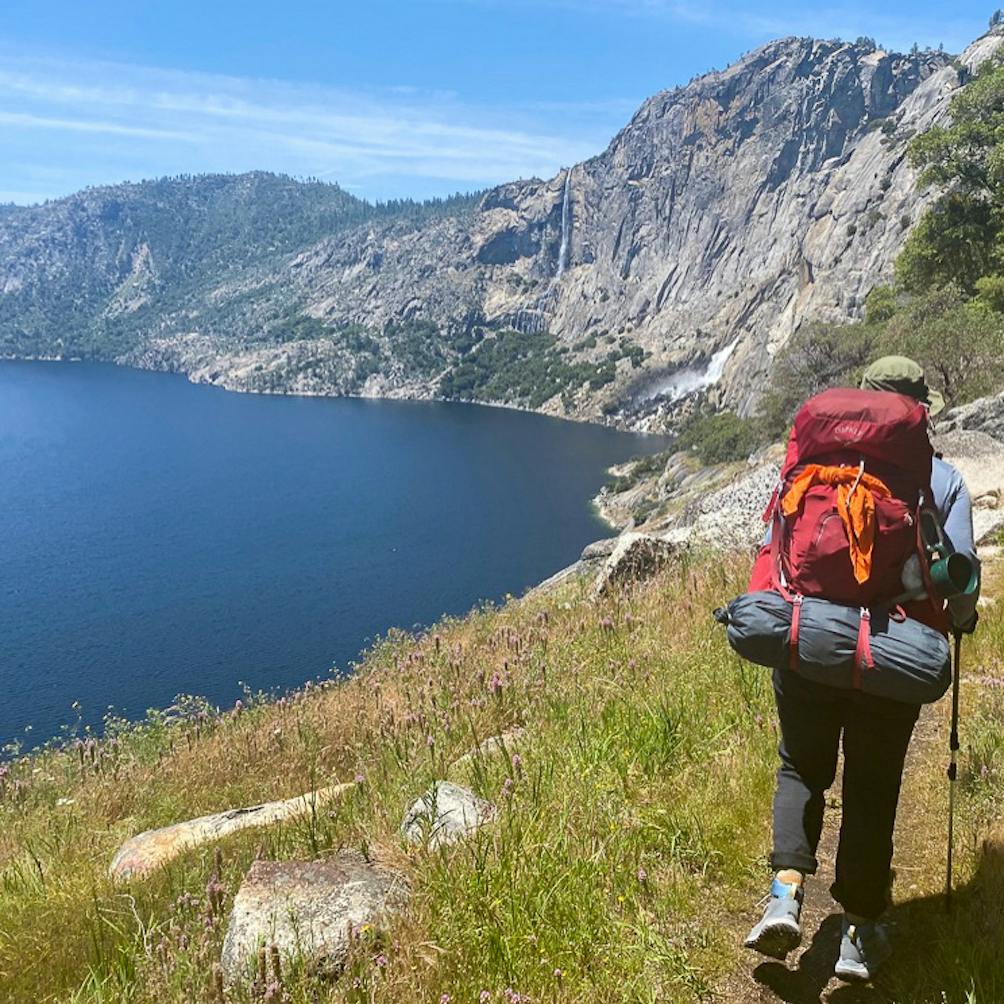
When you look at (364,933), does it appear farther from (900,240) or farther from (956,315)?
(900,240)

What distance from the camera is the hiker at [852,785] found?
3.31 meters

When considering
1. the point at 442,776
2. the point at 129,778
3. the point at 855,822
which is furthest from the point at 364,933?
the point at 129,778

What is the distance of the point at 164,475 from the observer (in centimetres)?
12975

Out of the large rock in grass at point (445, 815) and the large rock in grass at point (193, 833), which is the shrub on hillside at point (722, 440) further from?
the large rock in grass at point (445, 815)

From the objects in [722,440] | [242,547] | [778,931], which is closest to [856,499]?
[778,931]

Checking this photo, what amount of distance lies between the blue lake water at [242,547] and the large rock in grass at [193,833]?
37002 millimetres

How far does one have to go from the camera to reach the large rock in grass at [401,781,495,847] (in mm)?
3701

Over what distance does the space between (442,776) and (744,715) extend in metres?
2.21

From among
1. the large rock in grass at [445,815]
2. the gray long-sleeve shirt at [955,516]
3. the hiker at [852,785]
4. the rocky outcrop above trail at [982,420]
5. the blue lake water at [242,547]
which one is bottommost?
the blue lake water at [242,547]

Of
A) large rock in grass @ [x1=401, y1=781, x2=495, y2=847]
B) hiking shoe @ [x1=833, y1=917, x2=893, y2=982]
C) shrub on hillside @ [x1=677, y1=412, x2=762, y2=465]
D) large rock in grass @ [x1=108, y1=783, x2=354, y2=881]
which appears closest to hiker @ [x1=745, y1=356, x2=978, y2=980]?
hiking shoe @ [x1=833, y1=917, x2=893, y2=982]

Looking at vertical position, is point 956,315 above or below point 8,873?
above

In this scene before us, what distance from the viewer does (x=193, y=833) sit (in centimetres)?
497

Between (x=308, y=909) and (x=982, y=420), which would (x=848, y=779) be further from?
(x=982, y=420)

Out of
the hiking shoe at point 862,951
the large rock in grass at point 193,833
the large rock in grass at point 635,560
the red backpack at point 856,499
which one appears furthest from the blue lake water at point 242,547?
the red backpack at point 856,499
